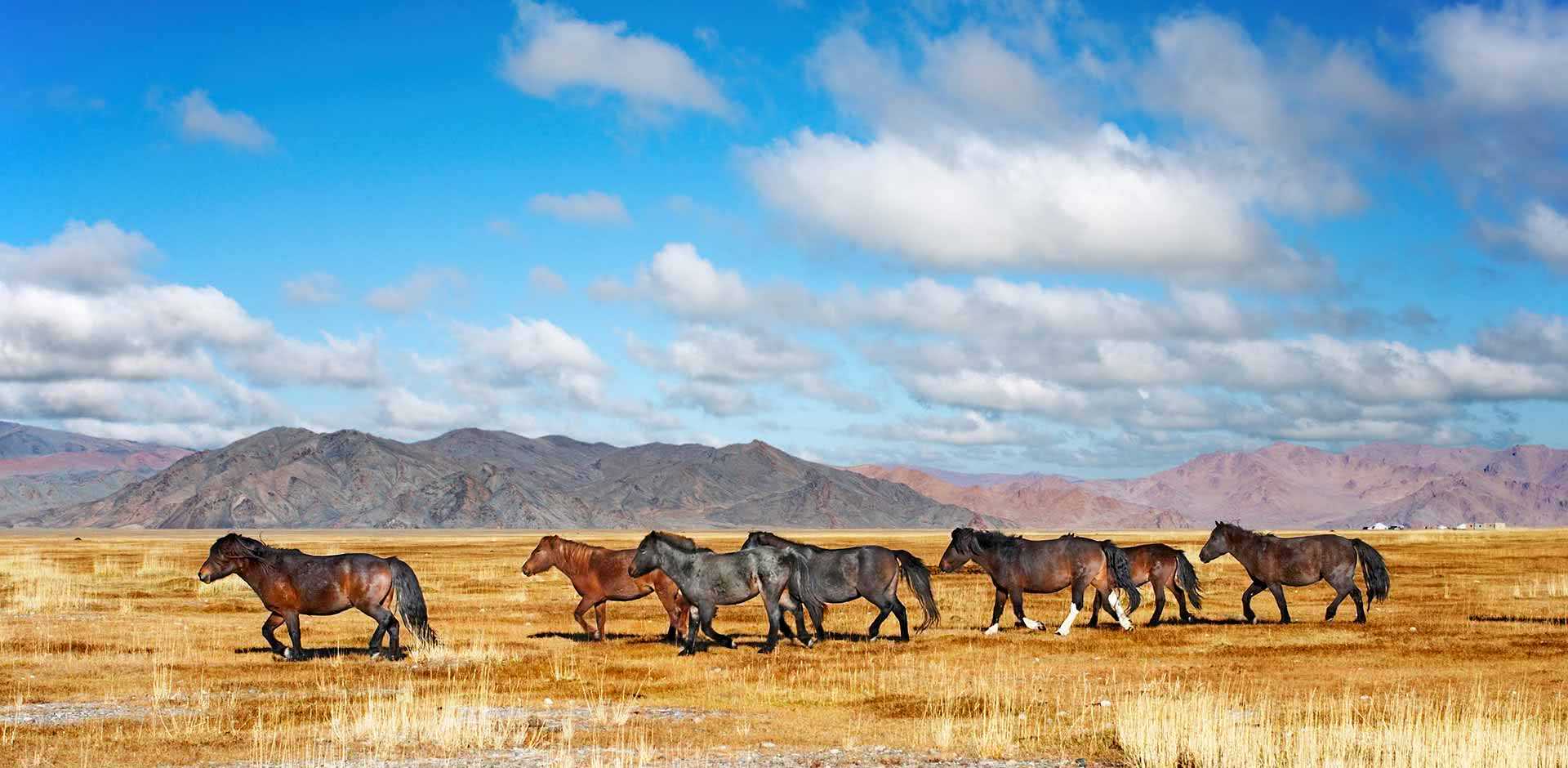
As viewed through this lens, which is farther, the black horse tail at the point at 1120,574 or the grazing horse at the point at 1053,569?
the black horse tail at the point at 1120,574

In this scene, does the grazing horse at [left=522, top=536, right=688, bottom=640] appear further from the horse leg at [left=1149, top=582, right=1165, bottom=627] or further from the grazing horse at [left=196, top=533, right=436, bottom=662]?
the horse leg at [left=1149, top=582, right=1165, bottom=627]

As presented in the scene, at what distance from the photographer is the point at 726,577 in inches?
833

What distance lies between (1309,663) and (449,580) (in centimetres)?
3025

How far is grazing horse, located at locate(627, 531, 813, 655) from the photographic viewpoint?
21.0 metres

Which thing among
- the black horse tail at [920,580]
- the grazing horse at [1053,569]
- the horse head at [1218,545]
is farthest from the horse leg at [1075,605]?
the horse head at [1218,545]

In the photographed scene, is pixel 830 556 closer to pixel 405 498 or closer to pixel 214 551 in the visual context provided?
pixel 214 551

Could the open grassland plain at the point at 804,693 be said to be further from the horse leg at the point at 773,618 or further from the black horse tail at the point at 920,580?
the black horse tail at the point at 920,580

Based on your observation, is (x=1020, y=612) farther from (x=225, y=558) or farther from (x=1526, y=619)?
(x=225, y=558)

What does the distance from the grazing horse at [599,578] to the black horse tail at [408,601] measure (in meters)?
2.96

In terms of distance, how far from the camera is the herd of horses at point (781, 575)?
2006 cm

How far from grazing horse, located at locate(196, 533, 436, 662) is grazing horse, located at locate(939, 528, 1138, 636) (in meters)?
9.87

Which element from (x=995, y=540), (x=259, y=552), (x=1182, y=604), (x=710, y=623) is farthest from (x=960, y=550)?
(x=259, y=552)

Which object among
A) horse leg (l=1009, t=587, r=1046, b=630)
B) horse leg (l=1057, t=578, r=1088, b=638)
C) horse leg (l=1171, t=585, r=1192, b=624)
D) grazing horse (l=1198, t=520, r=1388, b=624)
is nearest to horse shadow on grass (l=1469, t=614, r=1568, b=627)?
grazing horse (l=1198, t=520, r=1388, b=624)

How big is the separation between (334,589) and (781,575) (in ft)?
22.7
